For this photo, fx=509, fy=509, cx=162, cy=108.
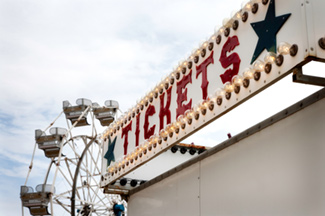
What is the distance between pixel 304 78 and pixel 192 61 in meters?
2.61

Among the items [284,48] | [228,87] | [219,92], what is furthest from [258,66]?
[219,92]

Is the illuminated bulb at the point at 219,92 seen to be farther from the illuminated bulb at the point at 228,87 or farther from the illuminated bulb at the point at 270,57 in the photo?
the illuminated bulb at the point at 270,57

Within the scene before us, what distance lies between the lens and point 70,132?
81.9 ft

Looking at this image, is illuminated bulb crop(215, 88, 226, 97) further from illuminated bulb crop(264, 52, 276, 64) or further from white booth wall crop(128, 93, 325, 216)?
illuminated bulb crop(264, 52, 276, 64)

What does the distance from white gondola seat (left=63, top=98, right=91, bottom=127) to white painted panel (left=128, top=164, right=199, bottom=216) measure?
15496mm

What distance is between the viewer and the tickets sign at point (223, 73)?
16.4 ft

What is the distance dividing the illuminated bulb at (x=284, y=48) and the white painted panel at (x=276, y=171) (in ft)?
2.83

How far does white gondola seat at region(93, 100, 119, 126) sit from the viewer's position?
2527 cm

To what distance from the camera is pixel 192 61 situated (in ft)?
24.2

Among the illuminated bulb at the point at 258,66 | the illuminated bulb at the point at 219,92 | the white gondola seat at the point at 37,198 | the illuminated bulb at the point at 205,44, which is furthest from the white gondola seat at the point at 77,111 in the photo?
the illuminated bulb at the point at 258,66

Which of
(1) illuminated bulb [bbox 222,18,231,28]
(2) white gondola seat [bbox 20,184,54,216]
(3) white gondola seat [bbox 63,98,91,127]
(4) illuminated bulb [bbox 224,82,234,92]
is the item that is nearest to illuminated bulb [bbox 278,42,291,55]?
(4) illuminated bulb [bbox 224,82,234,92]

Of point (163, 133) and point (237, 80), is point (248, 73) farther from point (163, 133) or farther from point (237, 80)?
point (163, 133)

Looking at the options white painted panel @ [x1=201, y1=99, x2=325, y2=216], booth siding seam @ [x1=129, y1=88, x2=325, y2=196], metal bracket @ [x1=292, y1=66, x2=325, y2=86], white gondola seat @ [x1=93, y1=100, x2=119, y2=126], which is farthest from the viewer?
white gondola seat @ [x1=93, y1=100, x2=119, y2=126]

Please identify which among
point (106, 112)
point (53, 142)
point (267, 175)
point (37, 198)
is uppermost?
point (106, 112)
